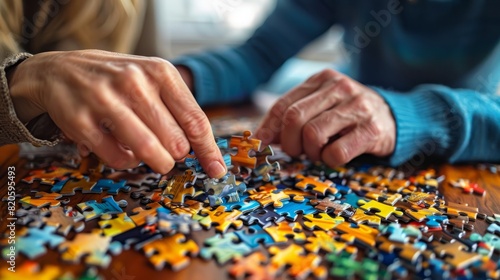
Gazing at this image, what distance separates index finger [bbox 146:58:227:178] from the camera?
81 cm

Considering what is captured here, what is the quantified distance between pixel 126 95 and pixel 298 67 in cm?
188

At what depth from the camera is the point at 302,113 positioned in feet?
3.45

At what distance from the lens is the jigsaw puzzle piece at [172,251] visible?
2.07ft

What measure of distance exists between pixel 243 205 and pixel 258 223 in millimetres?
70

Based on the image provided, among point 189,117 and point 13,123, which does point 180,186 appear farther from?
point 13,123

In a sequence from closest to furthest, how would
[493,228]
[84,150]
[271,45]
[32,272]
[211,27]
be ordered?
[32,272] < [493,228] < [84,150] < [271,45] < [211,27]

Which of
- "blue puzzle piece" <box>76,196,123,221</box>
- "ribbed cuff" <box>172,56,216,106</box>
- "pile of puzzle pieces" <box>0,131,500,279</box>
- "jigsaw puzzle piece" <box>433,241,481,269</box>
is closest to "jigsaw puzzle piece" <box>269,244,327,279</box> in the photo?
"pile of puzzle pieces" <box>0,131,500,279</box>

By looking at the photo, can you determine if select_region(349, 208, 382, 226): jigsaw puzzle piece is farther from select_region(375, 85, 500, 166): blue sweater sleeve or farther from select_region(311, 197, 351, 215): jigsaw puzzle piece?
select_region(375, 85, 500, 166): blue sweater sleeve

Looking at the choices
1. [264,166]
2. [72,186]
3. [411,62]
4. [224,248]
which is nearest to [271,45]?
[411,62]

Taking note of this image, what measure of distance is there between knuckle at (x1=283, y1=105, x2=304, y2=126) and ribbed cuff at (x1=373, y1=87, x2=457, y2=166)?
0.86ft

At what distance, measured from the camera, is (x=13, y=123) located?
0.84m

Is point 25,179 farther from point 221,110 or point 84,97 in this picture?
point 221,110

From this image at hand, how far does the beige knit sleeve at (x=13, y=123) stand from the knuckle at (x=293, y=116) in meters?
0.55

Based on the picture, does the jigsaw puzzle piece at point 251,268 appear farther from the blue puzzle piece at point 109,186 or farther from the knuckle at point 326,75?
the knuckle at point 326,75
